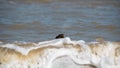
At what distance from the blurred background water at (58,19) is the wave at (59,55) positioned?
7.58 ft

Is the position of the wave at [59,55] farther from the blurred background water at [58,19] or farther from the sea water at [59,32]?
the blurred background water at [58,19]

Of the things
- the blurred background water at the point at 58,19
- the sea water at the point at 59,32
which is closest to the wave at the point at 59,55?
the sea water at the point at 59,32

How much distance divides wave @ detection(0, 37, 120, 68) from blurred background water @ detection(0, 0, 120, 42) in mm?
2311

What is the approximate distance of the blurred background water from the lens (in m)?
4.68

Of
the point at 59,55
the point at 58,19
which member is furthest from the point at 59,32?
the point at 59,55

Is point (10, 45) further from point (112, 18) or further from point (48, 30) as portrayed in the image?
point (112, 18)

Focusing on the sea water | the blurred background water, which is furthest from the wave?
the blurred background water

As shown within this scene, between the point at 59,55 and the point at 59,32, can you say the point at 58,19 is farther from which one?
the point at 59,55

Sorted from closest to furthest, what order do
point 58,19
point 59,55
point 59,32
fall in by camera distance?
1. point 59,55
2. point 59,32
3. point 58,19

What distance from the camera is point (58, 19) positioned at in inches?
217

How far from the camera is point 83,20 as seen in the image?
548 cm

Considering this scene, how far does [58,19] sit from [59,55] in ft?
11.6

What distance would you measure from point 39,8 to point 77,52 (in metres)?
4.49

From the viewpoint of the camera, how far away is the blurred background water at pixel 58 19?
4.68 meters
